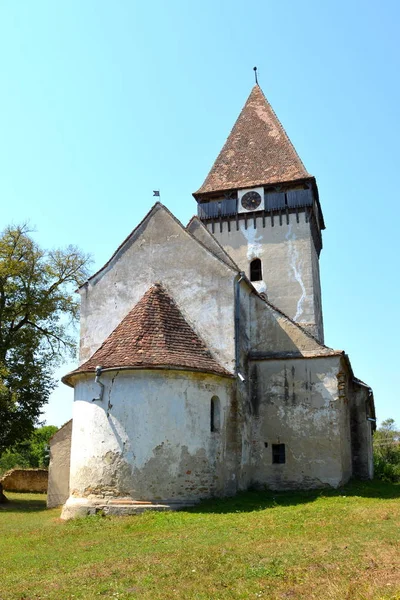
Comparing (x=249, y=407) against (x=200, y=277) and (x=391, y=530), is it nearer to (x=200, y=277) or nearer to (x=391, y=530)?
(x=200, y=277)

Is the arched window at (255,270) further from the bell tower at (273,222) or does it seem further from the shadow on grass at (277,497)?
the shadow on grass at (277,497)

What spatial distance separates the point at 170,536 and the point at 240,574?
3.93 metres

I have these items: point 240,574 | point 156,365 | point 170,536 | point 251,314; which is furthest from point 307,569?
point 251,314

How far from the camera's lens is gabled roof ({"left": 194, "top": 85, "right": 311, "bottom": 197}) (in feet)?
97.5

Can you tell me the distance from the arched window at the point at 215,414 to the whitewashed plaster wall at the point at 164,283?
5.69 feet

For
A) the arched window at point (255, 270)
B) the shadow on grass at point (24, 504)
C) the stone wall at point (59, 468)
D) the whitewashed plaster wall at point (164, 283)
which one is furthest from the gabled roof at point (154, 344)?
the arched window at point (255, 270)

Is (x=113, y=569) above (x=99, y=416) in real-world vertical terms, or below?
below

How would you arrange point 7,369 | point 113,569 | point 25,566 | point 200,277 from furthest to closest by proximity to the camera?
point 7,369
point 200,277
point 25,566
point 113,569

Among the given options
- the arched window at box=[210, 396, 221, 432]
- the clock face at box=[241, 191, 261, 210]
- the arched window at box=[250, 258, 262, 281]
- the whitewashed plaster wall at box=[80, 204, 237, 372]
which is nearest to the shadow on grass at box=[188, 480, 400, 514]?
the arched window at box=[210, 396, 221, 432]

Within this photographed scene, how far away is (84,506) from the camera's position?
53.8ft

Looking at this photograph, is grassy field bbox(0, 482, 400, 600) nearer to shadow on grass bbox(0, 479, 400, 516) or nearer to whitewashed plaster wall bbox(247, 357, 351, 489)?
shadow on grass bbox(0, 479, 400, 516)

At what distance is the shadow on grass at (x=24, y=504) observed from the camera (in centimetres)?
2218

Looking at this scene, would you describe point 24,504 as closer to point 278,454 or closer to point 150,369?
point 278,454

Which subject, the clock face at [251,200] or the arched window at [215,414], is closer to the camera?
the arched window at [215,414]
